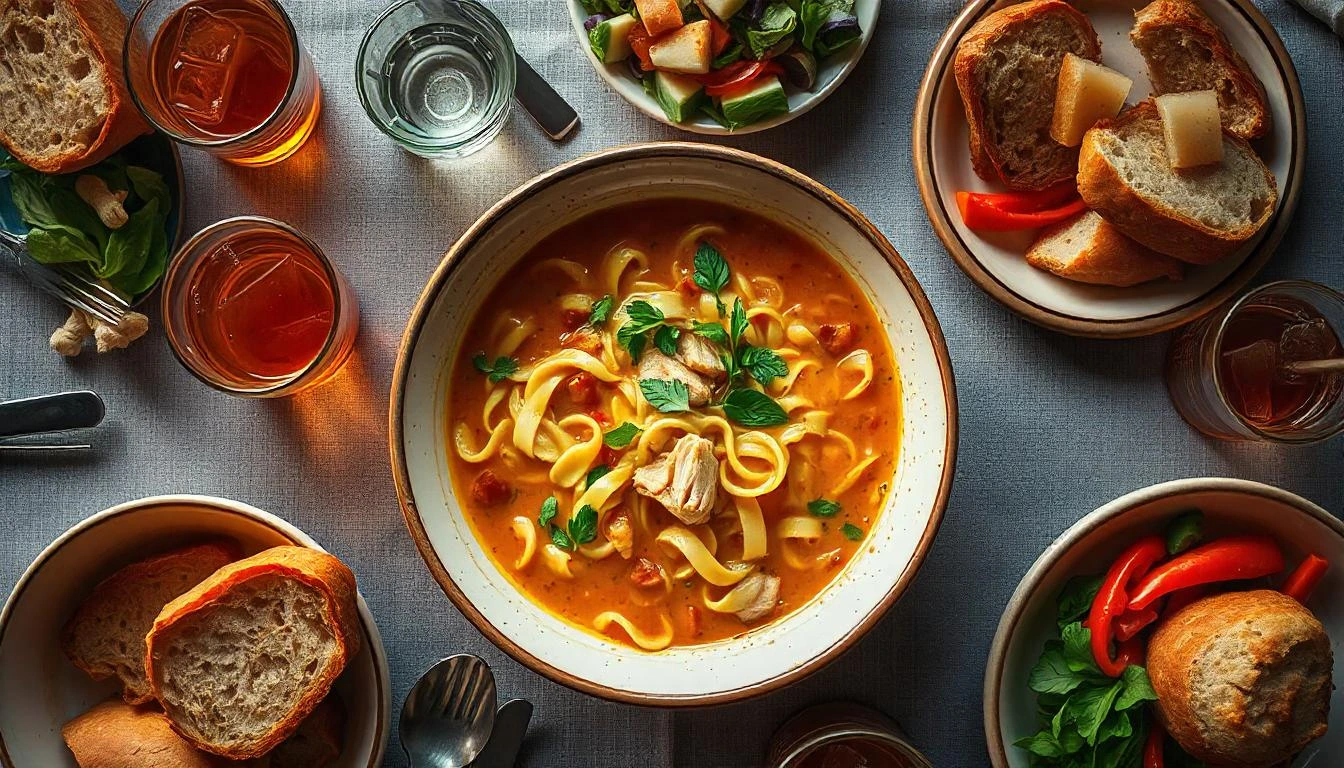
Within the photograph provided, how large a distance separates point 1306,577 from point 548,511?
286 centimetres

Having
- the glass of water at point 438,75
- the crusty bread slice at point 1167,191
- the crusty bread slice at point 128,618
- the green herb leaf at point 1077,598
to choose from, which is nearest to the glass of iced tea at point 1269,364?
the crusty bread slice at point 1167,191

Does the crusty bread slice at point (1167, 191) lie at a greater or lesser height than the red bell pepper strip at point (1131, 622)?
greater

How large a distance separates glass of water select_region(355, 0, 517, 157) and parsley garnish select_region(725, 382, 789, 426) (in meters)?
1.40

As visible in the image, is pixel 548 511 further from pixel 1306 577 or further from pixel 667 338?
pixel 1306 577

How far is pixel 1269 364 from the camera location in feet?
12.8

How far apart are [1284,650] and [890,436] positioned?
150 centimetres

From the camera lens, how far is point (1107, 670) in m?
3.72

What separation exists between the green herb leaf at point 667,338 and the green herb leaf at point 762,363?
247 millimetres

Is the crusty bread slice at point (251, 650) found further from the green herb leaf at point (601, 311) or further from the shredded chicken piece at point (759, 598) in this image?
the shredded chicken piece at point (759, 598)

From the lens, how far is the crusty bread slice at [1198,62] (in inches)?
148

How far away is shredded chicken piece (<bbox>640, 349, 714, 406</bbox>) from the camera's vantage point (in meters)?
3.72

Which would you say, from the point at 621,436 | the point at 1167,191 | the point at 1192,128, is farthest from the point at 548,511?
the point at 1192,128

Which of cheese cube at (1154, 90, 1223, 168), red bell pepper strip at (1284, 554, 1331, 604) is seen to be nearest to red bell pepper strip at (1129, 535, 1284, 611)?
red bell pepper strip at (1284, 554, 1331, 604)

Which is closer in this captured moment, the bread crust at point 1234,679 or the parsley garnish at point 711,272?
the bread crust at point 1234,679
